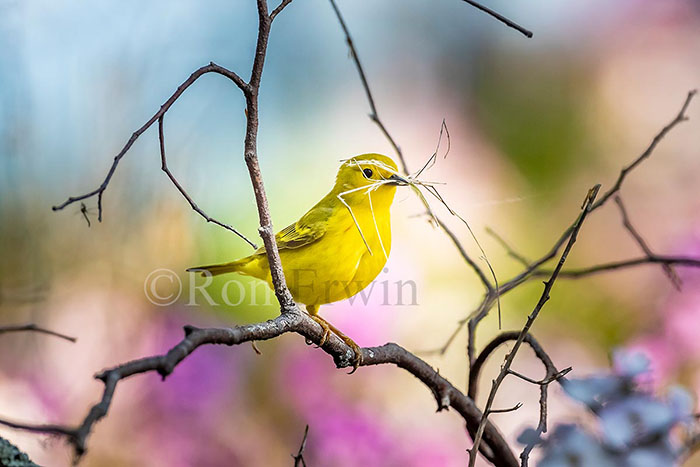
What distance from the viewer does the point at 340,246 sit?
2.66 feet

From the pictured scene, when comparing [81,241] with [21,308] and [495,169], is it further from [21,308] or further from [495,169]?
[495,169]

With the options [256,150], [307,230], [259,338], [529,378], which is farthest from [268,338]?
[307,230]

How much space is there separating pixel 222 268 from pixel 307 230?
146 millimetres

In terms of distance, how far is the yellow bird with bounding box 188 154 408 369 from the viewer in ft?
2.63

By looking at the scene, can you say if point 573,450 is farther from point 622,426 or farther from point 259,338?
point 259,338

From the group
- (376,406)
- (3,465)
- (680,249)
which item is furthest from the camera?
(680,249)

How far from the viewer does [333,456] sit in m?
1.14

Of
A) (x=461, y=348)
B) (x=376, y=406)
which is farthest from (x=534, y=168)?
(x=376, y=406)

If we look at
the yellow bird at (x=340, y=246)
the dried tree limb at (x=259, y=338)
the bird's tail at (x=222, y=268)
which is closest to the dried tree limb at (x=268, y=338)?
the dried tree limb at (x=259, y=338)

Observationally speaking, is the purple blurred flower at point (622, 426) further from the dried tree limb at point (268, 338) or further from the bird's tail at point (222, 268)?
the bird's tail at point (222, 268)

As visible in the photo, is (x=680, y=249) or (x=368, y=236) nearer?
(x=368, y=236)

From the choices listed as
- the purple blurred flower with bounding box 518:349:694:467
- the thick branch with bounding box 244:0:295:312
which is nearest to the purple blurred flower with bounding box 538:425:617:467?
the purple blurred flower with bounding box 518:349:694:467

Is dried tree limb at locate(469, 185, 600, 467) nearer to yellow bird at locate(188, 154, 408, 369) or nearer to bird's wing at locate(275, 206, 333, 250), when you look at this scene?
yellow bird at locate(188, 154, 408, 369)

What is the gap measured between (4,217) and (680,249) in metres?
1.20
